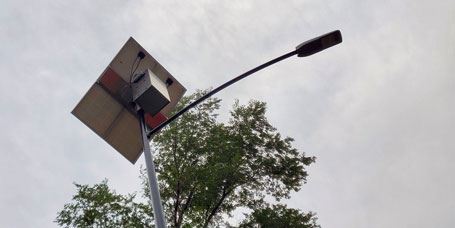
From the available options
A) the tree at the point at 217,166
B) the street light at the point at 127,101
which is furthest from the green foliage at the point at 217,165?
the street light at the point at 127,101

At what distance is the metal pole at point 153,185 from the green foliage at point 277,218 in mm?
13161

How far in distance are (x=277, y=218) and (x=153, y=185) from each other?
1386cm

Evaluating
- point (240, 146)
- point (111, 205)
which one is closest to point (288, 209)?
point (240, 146)

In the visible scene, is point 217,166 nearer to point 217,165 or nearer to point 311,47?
point 217,165

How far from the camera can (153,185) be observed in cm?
551

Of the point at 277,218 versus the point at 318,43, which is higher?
the point at 277,218

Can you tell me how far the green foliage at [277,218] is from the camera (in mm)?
18594

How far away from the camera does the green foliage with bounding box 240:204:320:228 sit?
1859 centimetres

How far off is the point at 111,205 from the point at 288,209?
7211 millimetres

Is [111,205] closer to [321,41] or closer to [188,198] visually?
[188,198]

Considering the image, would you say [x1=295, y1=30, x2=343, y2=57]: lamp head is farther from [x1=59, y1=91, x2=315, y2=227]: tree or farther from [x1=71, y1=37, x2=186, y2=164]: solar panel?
[x1=59, y1=91, x2=315, y2=227]: tree

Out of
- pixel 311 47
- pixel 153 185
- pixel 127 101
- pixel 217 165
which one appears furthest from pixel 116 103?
pixel 217 165

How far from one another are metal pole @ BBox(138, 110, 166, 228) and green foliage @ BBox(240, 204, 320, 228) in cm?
1316

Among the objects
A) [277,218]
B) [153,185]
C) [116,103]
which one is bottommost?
[153,185]
